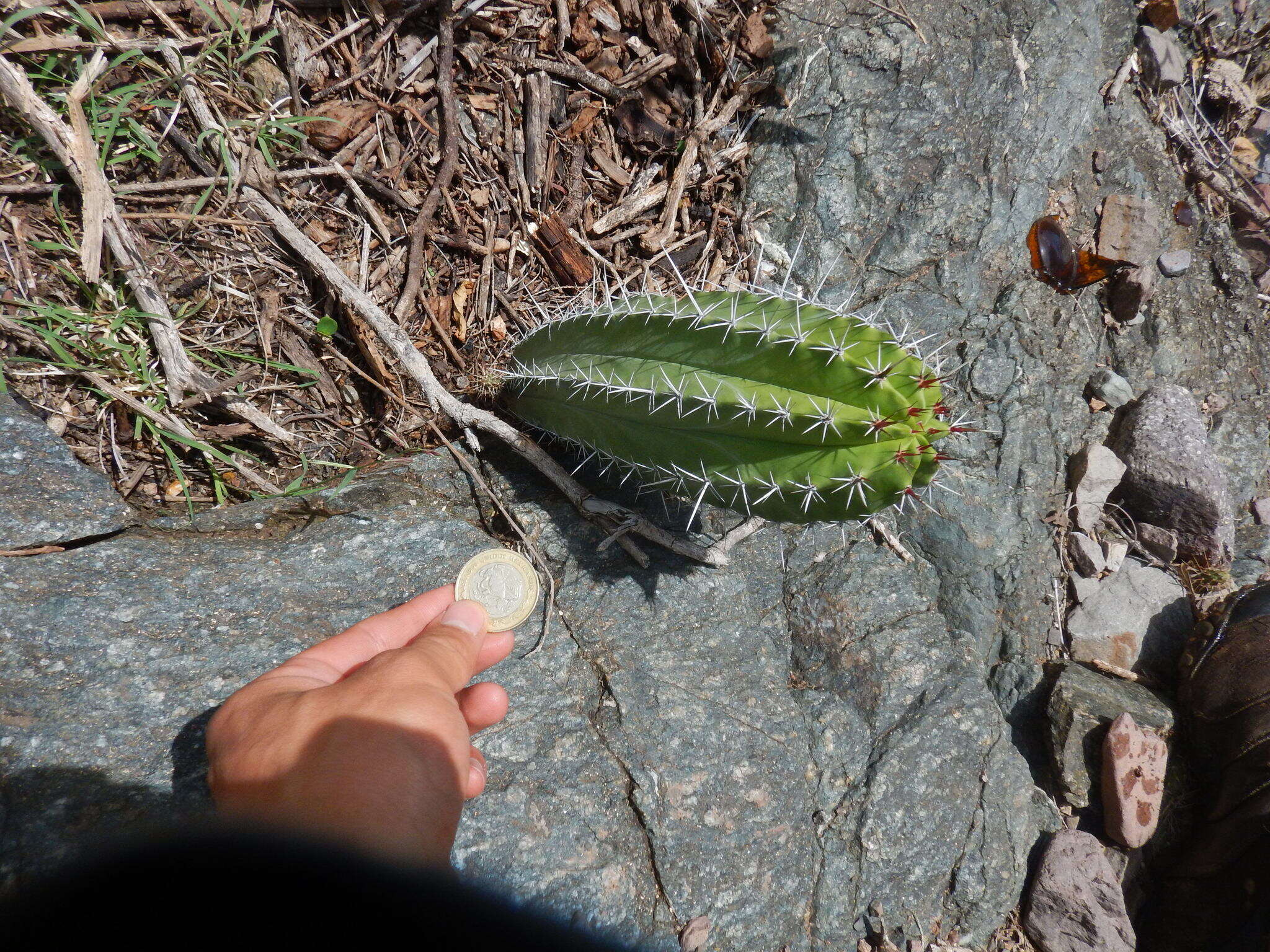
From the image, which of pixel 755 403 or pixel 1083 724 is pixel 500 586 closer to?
pixel 755 403

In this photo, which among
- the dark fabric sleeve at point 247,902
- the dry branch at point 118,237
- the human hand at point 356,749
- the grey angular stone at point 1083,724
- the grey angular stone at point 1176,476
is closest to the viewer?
the dark fabric sleeve at point 247,902

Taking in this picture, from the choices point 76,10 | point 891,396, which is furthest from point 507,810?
point 76,10

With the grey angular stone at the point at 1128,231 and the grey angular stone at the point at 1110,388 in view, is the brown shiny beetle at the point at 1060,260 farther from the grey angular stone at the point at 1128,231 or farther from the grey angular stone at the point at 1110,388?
the grey angular stone at the point at 1110,388

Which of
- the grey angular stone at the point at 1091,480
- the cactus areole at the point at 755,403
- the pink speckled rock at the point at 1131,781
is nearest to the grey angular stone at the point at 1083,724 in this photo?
the pink speckled rock at the point at 1131,781

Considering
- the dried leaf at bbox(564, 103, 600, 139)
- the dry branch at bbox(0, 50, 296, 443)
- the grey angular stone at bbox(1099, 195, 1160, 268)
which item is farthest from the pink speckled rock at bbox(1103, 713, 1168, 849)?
the dry branch at bbox(0, 50, 296, 443)

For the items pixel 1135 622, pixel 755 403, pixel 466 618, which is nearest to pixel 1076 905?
pixel 1135 622

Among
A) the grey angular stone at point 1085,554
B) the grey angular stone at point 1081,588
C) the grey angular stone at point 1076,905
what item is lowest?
the grey angular stone at point 1076,905

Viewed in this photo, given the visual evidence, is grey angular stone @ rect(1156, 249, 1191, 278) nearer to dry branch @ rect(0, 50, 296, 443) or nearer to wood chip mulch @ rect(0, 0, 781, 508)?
wood chip mulch @ rect(0, 0, 781, 508)
